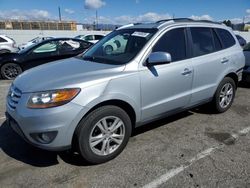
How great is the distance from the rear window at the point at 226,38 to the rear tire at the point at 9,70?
6.79m

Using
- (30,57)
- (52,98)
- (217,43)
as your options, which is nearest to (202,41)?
(217,43)

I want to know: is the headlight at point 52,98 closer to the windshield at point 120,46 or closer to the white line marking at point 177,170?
the windshield at point 120,46

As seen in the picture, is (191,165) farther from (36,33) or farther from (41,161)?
(36,33)

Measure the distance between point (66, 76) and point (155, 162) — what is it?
154cm

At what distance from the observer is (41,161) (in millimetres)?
3432

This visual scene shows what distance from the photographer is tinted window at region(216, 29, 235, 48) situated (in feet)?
15.8

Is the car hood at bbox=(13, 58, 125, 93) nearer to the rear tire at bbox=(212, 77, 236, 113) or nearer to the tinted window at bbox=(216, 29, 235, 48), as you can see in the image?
the rear tire at bbox=(212, 77, 236, 113)

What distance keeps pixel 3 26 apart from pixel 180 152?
4544 cm

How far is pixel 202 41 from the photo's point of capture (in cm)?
441

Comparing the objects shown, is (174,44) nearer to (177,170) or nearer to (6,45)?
(177,170)

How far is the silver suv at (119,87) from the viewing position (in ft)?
9.59

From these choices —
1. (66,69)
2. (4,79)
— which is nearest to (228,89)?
(66,69)

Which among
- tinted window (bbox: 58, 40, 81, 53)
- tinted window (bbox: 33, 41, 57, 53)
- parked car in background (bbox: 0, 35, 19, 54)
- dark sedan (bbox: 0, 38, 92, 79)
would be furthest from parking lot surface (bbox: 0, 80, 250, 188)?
parked car in background (bbox: 0, 35, 19, 54)

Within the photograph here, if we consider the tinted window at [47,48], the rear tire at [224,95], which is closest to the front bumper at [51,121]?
the rear tire at [224,95]
